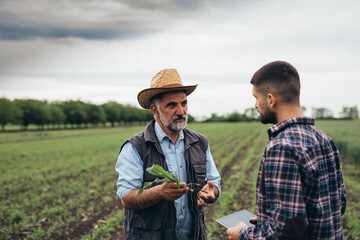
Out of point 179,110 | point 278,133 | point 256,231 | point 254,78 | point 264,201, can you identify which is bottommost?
point 256,231

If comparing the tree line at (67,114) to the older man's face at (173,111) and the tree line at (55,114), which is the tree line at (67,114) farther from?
the older man's face at (173,111)

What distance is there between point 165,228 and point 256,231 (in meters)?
1.15

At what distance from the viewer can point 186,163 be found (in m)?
2.88

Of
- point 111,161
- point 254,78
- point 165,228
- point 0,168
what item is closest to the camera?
point 254,78

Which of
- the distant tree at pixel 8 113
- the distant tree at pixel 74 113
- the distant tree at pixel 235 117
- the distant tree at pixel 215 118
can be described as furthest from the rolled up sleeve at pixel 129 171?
the distant tree at pixel 215 118

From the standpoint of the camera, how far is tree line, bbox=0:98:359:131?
57.1 meters

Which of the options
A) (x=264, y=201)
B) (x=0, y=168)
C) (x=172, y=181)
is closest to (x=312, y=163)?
(x=264, y=201)

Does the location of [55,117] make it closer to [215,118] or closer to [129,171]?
[129,171]

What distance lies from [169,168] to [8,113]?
6313cm

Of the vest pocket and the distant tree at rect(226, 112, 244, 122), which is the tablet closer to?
the vest pocket

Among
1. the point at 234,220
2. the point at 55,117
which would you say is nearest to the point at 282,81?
the point at 234,220

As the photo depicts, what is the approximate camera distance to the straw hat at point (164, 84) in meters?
2.85

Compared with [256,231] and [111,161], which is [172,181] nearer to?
[256,231]

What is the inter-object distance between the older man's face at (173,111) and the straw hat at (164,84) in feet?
0.30
